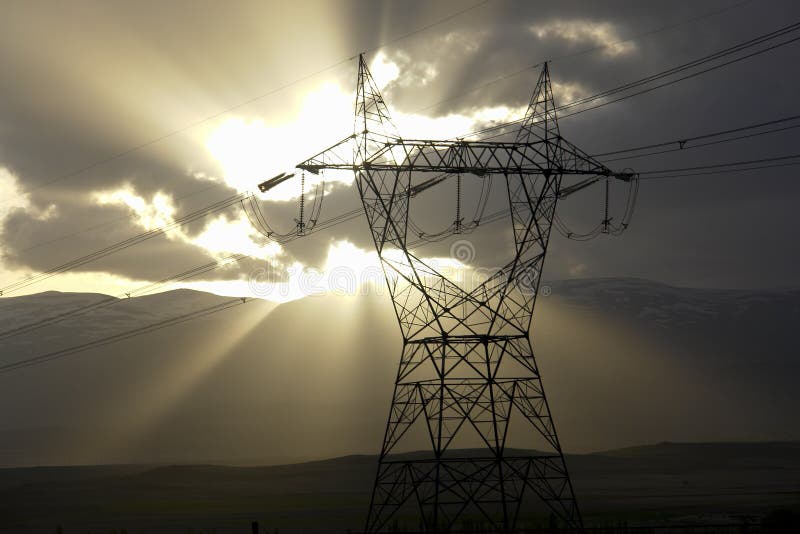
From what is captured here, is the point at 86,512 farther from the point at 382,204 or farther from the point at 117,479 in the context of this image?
the point at 382,204

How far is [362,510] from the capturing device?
383 feet

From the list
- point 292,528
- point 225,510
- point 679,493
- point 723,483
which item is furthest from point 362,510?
point 723,483

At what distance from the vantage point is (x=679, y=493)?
13375 cm

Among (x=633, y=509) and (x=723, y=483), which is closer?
(x=633, y=509)

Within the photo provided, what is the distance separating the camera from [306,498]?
451 feet

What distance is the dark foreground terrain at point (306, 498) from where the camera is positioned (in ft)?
317

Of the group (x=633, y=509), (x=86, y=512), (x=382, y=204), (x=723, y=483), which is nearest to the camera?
(x=382, y=204)

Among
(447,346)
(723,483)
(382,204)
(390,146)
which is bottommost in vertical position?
(447,346)

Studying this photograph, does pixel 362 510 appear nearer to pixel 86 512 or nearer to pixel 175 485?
pixel 86 512

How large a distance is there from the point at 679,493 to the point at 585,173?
97545 millimetres

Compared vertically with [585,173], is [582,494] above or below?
above

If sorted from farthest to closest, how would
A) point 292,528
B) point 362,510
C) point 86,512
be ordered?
point 86,512, point 362,510, point 292,528

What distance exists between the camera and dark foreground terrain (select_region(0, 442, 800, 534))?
96625 mm

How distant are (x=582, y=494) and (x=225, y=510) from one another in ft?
176
